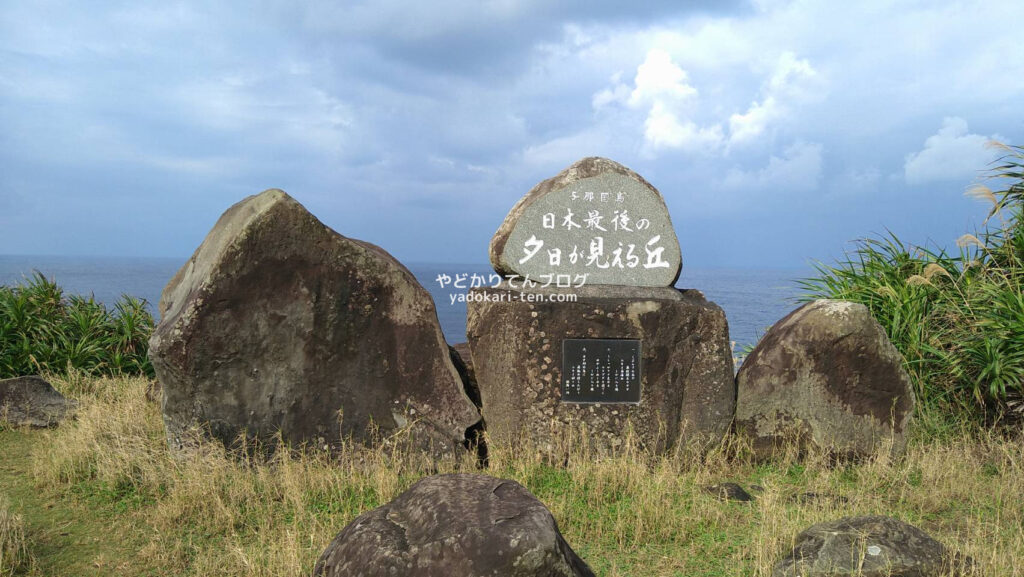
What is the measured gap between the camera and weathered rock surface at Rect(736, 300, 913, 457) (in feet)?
22.1

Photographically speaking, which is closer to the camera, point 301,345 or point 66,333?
point 301,345

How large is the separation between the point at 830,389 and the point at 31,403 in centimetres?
853

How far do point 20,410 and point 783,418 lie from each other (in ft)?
26.8

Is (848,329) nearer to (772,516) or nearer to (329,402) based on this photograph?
(772,516)

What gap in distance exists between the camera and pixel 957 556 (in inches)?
163

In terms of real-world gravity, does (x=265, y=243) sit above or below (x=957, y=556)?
above

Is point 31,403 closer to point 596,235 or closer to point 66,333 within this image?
point 66,333

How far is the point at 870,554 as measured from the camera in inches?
156

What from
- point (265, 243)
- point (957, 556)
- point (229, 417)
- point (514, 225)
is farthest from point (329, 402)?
point (957, 556)

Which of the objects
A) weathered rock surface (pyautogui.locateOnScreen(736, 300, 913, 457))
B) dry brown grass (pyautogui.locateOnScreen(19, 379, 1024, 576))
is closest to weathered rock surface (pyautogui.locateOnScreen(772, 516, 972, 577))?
dry brown grass (pyautogui.locateOnScreen(19, 379, 1024, 576))

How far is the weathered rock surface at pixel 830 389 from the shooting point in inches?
265

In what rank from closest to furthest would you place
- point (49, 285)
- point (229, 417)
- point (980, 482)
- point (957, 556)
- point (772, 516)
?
1. point (957, 556)
2. point (772, 516)
3. point (229, 417)
4. point (980, 482)
5. point (49, 285)

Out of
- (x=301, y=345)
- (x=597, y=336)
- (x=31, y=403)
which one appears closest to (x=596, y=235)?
(x=597, y=336)

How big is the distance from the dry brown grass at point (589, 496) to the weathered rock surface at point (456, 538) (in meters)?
1.18
